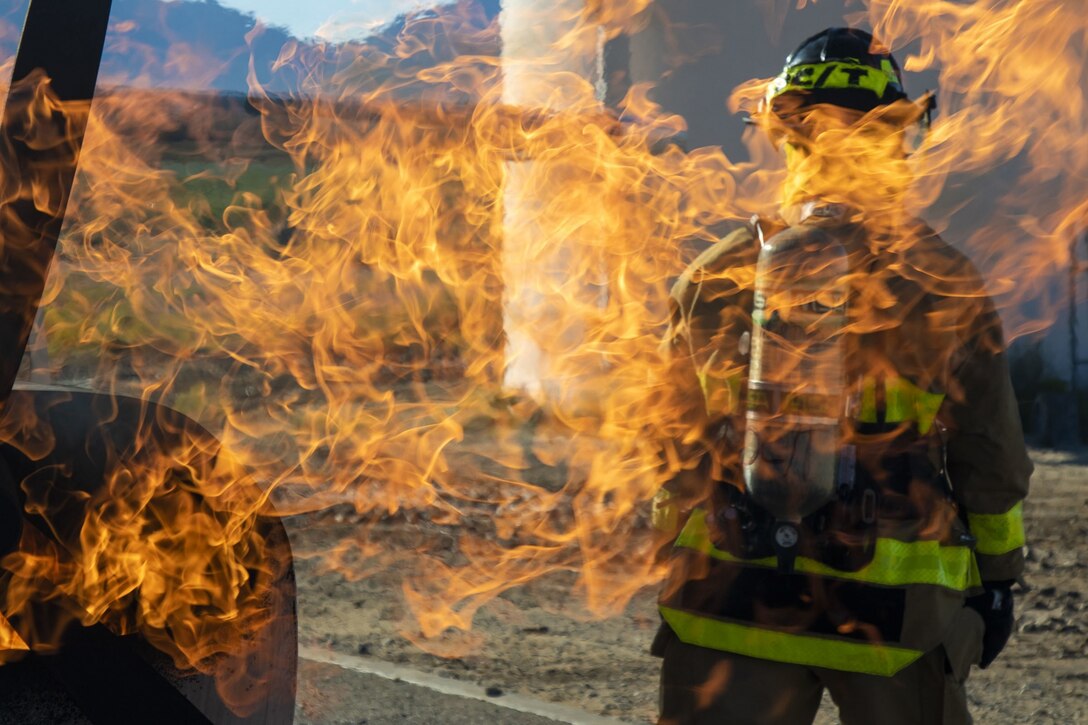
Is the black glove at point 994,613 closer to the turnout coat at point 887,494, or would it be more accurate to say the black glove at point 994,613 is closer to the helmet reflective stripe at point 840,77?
the turnout coat at point 887,494

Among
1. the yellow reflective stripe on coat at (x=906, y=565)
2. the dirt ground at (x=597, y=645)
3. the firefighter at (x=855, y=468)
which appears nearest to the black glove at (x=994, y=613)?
the firefighter at (x=855, y=468)

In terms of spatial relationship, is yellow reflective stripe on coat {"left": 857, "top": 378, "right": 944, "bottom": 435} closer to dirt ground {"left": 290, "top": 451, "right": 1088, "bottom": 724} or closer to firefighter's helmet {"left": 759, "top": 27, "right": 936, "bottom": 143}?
firefighter's helmet {"left": 759, "top": 27, "right": 936, "bottom": 143}

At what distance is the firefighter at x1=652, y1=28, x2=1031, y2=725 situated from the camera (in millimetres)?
2516

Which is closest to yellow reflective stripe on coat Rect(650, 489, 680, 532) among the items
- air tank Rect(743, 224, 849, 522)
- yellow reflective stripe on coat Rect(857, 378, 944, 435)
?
air tank Rect(743, 224, 849, 522)

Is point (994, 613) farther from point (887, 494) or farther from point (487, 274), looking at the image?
point (487, 274)

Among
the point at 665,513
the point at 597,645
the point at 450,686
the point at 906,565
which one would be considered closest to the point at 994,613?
the point at 906,565

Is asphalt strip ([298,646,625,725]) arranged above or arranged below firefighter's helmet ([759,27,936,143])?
below

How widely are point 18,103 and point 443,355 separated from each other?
1650 centimetres

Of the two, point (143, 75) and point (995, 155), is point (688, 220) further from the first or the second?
point (143, 75)

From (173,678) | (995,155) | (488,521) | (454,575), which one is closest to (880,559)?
(173,678)

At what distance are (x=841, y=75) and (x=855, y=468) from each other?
94 centimetres

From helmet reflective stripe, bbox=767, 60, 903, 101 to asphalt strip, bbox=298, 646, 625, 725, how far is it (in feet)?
8.76

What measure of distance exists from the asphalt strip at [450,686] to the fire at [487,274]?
1.51ft

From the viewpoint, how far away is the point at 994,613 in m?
2.73
